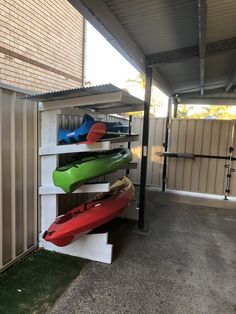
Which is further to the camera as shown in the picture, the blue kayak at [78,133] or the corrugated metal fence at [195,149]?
the corrugated metal fence at [195,149]

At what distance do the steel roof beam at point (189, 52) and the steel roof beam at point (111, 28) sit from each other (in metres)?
0.17

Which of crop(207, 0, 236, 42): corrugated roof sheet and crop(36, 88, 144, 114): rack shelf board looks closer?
crop(207, 0, 236, 42): corrugated roof sheet

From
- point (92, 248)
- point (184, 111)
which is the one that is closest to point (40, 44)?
point (92, 248)

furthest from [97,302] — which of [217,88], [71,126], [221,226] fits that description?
[217,88]

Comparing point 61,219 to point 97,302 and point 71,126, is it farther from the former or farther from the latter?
point 71,126

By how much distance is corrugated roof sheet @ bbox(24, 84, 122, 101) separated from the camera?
2400mm

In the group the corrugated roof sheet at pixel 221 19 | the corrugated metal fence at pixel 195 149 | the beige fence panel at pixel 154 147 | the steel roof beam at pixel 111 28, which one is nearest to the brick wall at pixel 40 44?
the beige fence panel at pixel 154 147

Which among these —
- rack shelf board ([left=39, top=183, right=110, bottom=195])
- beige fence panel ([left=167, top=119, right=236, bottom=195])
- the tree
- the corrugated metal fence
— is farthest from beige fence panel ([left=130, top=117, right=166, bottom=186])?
the tree

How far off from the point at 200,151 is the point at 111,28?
442cm

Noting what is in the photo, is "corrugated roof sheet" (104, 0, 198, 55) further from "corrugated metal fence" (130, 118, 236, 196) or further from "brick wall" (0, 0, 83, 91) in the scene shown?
"corrugated metal fence" (130, 118, 236, 196)

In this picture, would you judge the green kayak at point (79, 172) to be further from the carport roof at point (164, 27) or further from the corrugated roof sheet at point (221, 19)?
the corrugated roof sheet at point (221, 19)

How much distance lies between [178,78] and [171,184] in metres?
2.67

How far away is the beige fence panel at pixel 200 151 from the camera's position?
5.98 metres

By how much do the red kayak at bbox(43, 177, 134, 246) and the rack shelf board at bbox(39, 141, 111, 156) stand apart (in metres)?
0.73
